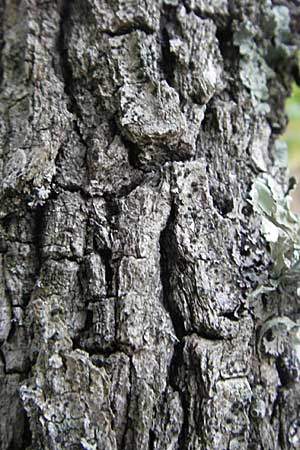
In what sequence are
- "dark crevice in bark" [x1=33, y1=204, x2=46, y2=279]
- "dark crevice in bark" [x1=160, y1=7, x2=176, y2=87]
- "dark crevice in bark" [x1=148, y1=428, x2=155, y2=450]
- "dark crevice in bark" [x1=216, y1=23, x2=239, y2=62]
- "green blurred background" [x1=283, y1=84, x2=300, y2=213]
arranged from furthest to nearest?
1. "green blurred background" [x1=283, y1=84, x2=300, y2=213]
2. "dark crevice in bark" [x1=216, y1=23, x2=239, y2=62]
3. "dark crevice in bark" [x1=160, y1=7, x2=176, y2=87]
4. "dark crevice in bark" [x1=33, y1=204, x2=46, y2=279]
5. "dark crevice in bark" [x1=148, y1=428, x2=155, y2=450]

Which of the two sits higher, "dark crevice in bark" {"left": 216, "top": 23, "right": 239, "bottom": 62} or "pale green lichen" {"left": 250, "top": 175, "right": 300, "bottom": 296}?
"dark crevice in bark" {"left": 216, "top": 23, "right": 239, "bottom": 62}

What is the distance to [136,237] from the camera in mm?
992

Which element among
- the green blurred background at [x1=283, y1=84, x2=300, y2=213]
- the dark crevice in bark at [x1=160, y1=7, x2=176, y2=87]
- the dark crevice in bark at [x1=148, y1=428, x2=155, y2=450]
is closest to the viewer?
the dark crevice in bark at [x1=148, y1=428, x2=155, y2=450]

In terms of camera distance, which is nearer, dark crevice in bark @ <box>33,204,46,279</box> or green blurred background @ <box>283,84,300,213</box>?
dark crevice in bark @ <box>33,204,46,279</box>

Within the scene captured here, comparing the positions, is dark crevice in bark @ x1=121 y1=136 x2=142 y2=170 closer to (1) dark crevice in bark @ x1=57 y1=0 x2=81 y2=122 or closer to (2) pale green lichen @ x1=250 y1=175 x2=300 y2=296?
(1) dark crevice in bark @ x1=57 y1=0 x2=81 y2=122

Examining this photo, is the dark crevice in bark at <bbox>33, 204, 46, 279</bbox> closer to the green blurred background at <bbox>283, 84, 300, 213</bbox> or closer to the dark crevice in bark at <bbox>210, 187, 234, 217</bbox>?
the dark crevice in bark at <bbox>210, 187, 234, 217</bbox>

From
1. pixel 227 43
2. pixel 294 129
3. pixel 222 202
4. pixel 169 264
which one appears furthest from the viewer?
pixel 294 129

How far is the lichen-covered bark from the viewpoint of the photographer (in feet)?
2.99

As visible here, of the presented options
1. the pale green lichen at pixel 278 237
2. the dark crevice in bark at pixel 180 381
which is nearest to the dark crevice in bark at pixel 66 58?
the pale green lichen at pixel 278 237

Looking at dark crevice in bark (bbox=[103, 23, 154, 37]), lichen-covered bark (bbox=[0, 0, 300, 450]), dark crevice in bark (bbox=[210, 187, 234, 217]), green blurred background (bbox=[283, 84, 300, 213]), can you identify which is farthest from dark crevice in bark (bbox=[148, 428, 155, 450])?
green blurred background (bbox=[283, 84, 300, 213])

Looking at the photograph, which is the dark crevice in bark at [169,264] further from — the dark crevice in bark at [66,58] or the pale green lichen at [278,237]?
the dark crevice in bark at [66,58]

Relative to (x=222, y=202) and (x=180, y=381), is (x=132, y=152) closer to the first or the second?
(x=222, y=202)

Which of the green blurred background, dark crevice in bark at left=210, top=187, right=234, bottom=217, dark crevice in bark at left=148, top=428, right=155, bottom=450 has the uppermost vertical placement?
the green blurred background

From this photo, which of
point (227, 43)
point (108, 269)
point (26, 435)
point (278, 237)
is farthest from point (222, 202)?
point (26, 435)
